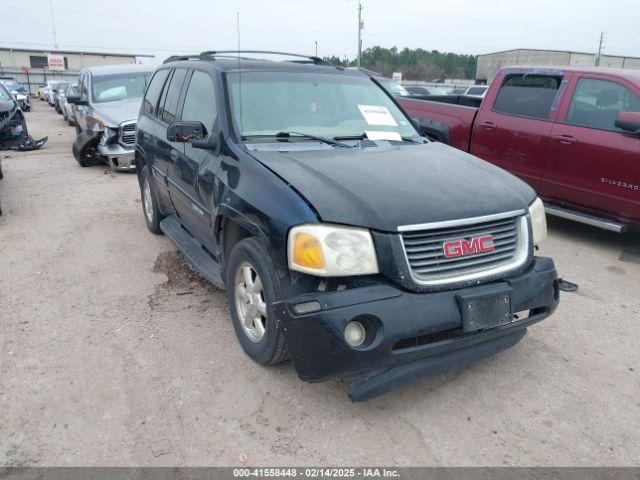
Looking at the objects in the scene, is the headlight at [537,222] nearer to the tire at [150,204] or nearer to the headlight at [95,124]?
the tire at [150,204]

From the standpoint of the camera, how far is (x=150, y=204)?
5953 mm

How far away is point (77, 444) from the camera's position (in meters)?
2.68

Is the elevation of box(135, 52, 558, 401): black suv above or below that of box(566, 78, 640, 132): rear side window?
below

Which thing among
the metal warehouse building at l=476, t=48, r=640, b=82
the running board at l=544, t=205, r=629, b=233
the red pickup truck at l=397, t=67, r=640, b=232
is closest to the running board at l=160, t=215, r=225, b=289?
the red pickup truck at l=397, t=67, r=640, b=232

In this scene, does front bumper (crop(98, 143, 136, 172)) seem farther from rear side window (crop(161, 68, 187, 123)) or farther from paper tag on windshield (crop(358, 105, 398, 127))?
paper tag on windshield (crop(358, 105, 398, 127))

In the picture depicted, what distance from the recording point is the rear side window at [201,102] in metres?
3.95

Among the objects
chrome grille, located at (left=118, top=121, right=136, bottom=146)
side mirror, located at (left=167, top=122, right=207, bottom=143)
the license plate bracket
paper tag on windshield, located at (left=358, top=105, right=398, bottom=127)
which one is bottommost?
the license plate bracket

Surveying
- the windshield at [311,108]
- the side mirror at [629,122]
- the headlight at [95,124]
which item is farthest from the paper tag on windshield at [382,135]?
the headlight at [95,124]

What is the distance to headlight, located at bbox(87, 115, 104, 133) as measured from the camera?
985cm

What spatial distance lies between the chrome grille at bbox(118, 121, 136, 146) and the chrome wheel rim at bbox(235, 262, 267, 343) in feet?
23.5

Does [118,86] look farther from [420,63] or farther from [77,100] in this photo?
[420,63]

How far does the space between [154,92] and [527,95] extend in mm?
4348

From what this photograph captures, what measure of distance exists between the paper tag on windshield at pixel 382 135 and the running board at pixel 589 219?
277cm

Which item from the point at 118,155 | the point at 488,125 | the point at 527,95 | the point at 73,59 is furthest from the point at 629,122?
the point at 73,59
